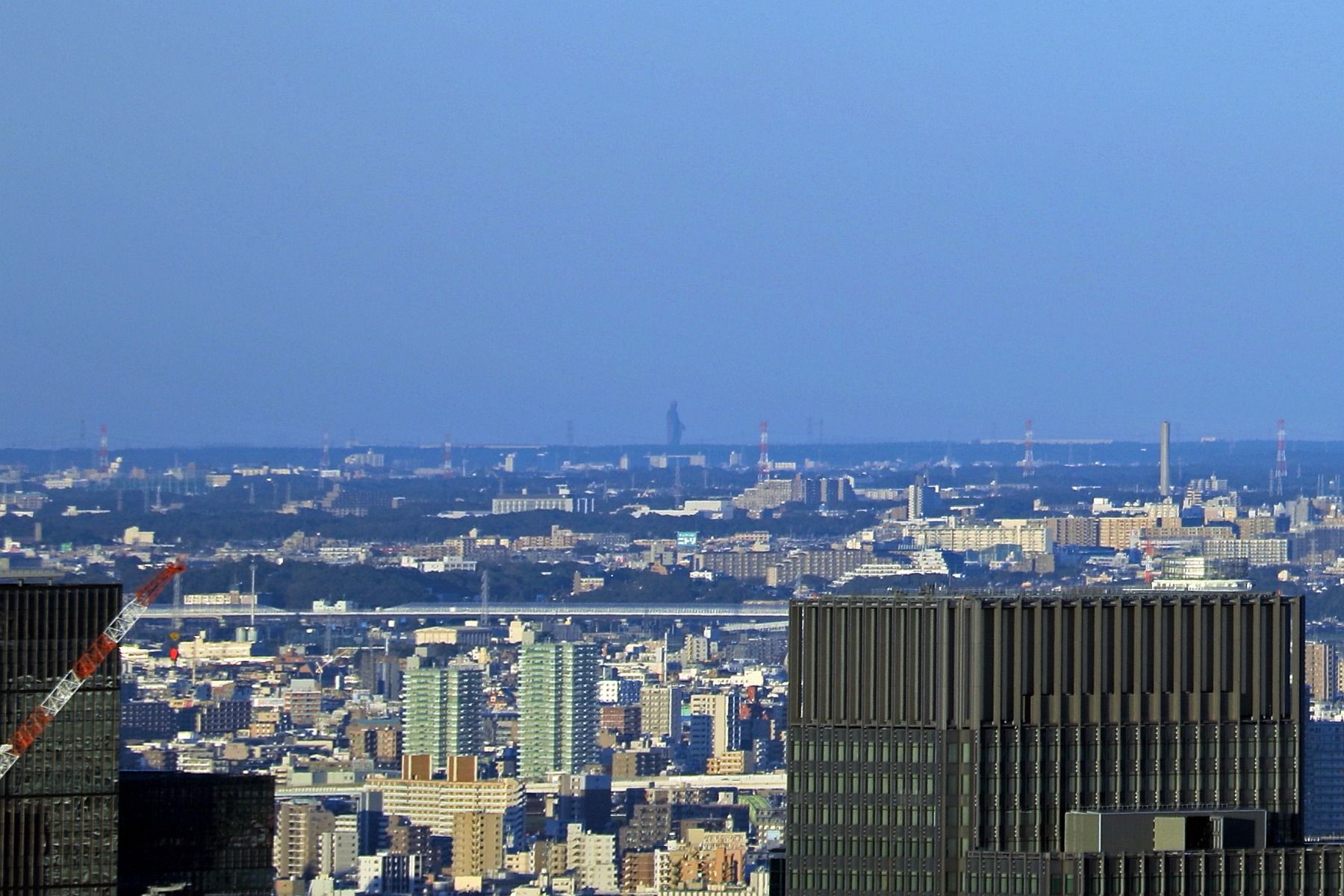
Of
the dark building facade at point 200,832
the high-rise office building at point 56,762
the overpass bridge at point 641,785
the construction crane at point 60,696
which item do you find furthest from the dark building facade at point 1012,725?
the overpass bridge at point 641,785

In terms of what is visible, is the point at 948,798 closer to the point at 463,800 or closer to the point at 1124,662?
the point at 1124,662

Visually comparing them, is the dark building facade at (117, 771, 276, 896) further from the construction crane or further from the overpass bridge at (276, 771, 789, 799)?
the overpass bridge at (276, 771, 789, 799)

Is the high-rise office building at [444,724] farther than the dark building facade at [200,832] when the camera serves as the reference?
Yes

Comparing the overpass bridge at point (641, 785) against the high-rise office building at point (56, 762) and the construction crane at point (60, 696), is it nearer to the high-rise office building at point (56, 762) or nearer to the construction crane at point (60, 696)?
the high-rise office building at point (56, 762)

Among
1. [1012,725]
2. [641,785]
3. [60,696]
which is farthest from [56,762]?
[641,785]

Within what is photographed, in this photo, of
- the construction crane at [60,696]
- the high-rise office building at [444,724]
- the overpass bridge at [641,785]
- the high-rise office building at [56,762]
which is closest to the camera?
the construction crane at [60,696]

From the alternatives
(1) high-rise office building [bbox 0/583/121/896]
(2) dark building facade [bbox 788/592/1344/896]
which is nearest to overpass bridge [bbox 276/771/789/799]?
(1) high-rise office building [bbox 0/583/121/896]
